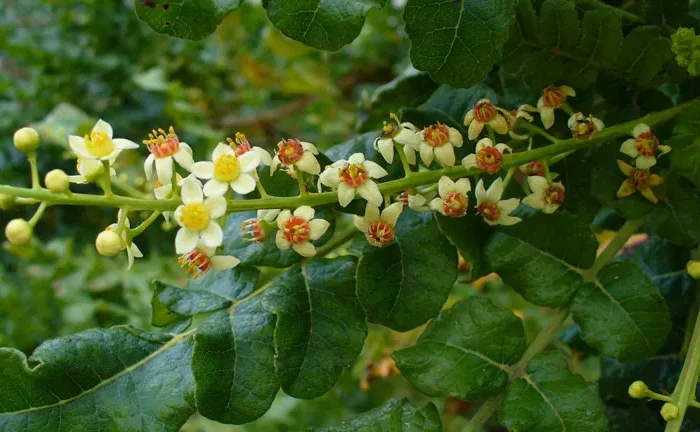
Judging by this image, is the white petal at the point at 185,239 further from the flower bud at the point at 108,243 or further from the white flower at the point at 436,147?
the white flower at the point at 436,147

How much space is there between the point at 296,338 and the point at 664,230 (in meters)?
0.43

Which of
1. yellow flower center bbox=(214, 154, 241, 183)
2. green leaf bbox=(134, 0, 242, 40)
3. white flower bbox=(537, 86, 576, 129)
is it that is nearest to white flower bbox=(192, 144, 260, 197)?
yellow flower center bbox=(214, 154, 241, 183)

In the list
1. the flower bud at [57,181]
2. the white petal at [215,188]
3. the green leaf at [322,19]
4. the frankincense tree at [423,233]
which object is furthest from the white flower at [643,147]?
the flower bud at [57,181]

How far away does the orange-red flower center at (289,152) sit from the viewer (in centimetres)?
73

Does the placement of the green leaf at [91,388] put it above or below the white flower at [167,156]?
below

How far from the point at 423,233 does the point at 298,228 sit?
6.5 inches

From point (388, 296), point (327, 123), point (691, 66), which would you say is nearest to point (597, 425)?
point (388, 296)

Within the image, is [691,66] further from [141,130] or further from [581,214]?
[141,130]

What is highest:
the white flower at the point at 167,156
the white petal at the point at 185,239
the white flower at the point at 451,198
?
the white flower at the point at 167,156

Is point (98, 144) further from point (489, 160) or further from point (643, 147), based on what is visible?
point (643, 147)

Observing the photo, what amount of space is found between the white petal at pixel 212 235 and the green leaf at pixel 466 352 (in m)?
0.24

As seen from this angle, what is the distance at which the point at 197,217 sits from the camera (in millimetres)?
656

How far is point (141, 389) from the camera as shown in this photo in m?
0.76

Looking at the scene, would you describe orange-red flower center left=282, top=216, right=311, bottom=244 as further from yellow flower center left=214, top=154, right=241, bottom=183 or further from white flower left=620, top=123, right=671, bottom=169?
white flower left=620, top=123, right=671, bottom=169
